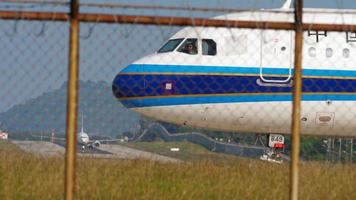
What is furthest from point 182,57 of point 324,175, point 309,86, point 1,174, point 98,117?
point 1,174

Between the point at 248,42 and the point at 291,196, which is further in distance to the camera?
the point at 248,42

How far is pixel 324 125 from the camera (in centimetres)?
2147

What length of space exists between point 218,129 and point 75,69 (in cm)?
1311

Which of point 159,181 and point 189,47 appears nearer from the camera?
point 159,181

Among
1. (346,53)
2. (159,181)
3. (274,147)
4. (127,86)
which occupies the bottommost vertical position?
(274,147)

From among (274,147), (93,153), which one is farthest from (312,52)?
(93,153)

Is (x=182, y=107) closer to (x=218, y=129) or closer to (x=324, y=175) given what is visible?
(x=218, y=129)

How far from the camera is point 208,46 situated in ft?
69.5

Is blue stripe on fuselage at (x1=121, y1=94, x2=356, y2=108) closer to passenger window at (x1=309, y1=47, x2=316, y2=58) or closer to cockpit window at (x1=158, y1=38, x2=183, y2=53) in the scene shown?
passenger window at (x1=309, y1=47, x2=316, y2=58)

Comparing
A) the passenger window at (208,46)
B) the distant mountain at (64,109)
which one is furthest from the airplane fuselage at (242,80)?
the distant mountain at (64,109)

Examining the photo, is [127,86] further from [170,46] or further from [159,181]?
[159,181]

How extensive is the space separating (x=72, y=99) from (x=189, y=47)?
1293 centimetres

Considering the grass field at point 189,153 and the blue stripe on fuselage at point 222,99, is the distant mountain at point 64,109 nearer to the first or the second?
the blue stripe on fuselage at point 222,99

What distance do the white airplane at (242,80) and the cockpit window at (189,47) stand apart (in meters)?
0.05
